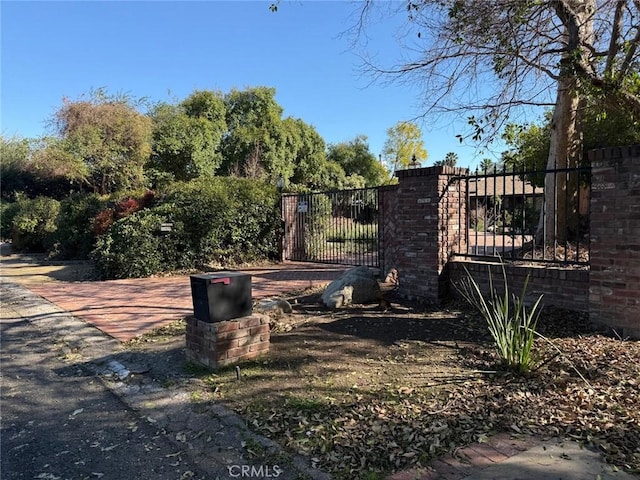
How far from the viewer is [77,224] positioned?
1428 centimetres

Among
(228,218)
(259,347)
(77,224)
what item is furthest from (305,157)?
(259,347)

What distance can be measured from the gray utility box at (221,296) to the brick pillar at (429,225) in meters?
2.73

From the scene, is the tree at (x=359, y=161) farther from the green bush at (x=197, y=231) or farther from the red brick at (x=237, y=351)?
the red brick at (x=237, y=351)

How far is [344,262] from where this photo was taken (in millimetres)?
11148

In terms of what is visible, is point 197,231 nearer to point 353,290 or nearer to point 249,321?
point 353,290

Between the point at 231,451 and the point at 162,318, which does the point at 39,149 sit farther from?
the point at 231,451

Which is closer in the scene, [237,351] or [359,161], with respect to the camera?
[237,351]

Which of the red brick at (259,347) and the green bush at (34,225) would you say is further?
the green bush at (34,225)

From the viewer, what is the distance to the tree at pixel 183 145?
22156mm

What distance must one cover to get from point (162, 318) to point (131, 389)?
91.0 inches

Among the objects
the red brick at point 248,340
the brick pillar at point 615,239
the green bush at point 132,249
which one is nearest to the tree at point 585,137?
the brick pillar at point 615,239

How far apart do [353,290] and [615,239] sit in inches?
118

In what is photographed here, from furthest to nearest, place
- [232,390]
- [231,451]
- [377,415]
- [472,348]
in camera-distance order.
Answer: [472,348] < [232,390] < [377,415] < [231,451]

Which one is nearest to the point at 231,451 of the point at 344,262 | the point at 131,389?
the point at 131,389
